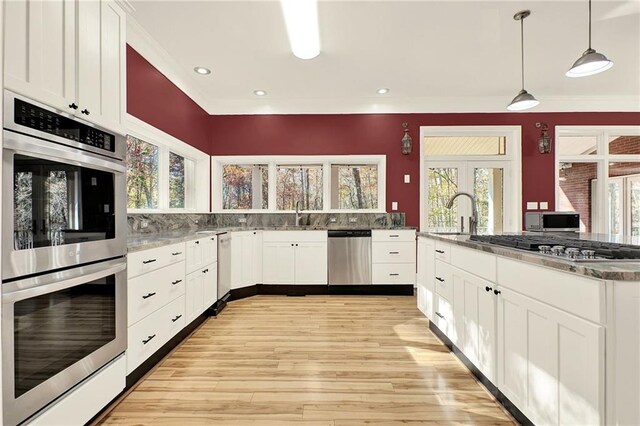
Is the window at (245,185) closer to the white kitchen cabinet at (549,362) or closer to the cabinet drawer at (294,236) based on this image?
the cabinet drawer at (294,236)

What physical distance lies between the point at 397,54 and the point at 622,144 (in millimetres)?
4093

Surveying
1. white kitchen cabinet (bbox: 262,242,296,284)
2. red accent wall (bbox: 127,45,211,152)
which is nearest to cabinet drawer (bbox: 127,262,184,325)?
red accent wall (bbox: 127,45,211,152)

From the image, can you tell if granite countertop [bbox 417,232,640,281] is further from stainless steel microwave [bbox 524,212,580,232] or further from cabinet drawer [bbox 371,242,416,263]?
cabinet drawer [bbox 371,242,416,263]

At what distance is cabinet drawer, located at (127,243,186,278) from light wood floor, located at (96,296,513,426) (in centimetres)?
72

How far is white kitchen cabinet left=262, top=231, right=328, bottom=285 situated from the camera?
428 centimetres

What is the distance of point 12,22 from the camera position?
3.79ft

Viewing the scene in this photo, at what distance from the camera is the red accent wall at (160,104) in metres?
2.88

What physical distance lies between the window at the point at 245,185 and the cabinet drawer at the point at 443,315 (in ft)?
10.2

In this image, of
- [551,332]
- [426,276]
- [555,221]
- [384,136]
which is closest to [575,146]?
[555,221]

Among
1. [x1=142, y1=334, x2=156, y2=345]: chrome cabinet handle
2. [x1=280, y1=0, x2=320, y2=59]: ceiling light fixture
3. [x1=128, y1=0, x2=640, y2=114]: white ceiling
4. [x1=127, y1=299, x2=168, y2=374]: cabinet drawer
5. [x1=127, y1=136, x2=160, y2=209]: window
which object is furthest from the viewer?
[x1=127, y1=136, x2=160, y2=209]: window

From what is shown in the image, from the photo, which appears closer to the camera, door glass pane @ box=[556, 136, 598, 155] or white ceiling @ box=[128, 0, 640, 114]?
white ceiling @ box=[128, 0, 640, 114]

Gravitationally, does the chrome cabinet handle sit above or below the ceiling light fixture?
below

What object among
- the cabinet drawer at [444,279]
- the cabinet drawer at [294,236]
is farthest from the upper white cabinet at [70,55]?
the cabinet drawer at [294,236]

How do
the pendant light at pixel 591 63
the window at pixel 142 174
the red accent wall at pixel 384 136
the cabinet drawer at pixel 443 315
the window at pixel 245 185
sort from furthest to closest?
the window at pixel 245 185 → the red accent wall at pixel 384 136 → the window at pixel 142 174 → the cabinet drawer at pixel 443 315 → the pendant light at pixel 591 63
